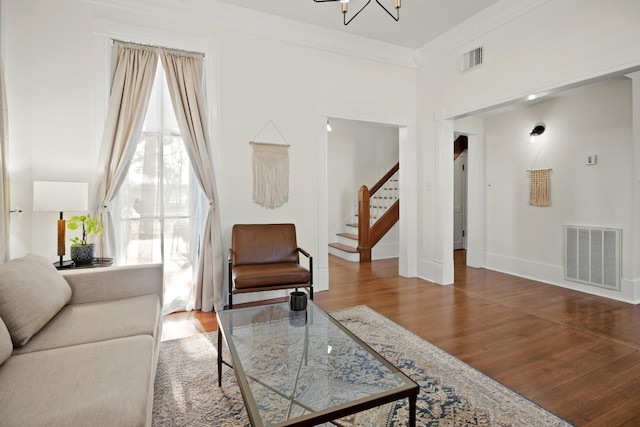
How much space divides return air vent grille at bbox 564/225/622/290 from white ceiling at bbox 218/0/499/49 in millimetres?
3006

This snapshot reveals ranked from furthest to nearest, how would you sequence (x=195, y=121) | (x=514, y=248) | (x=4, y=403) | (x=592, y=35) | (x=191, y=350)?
(x=514, y=248), (x=195, y=121), (x=592, y=35), (x=191, y=350), (x=4, y=403)

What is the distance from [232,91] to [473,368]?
3.49 meters

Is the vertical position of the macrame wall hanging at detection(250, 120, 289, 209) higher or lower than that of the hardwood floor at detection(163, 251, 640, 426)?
higher

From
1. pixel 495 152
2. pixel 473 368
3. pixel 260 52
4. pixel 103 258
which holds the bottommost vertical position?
pixel 473 368

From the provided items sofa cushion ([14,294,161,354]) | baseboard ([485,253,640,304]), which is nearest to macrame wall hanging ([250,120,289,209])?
sofa cushion ([14,294,161,354])

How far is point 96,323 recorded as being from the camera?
6.08 feet

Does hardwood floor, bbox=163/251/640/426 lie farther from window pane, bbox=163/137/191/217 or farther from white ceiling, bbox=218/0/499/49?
white ceiling, bbox=218/0/499/49

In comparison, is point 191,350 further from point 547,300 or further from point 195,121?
point 547,300

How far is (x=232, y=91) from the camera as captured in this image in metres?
3.70

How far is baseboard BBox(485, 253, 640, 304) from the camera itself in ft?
12.1

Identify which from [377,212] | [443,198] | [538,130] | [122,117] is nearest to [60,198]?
[122,117]

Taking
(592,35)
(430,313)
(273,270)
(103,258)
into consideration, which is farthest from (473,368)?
(103,258)

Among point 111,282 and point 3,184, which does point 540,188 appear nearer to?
point 111,282

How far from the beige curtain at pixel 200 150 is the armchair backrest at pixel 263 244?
219 mm
